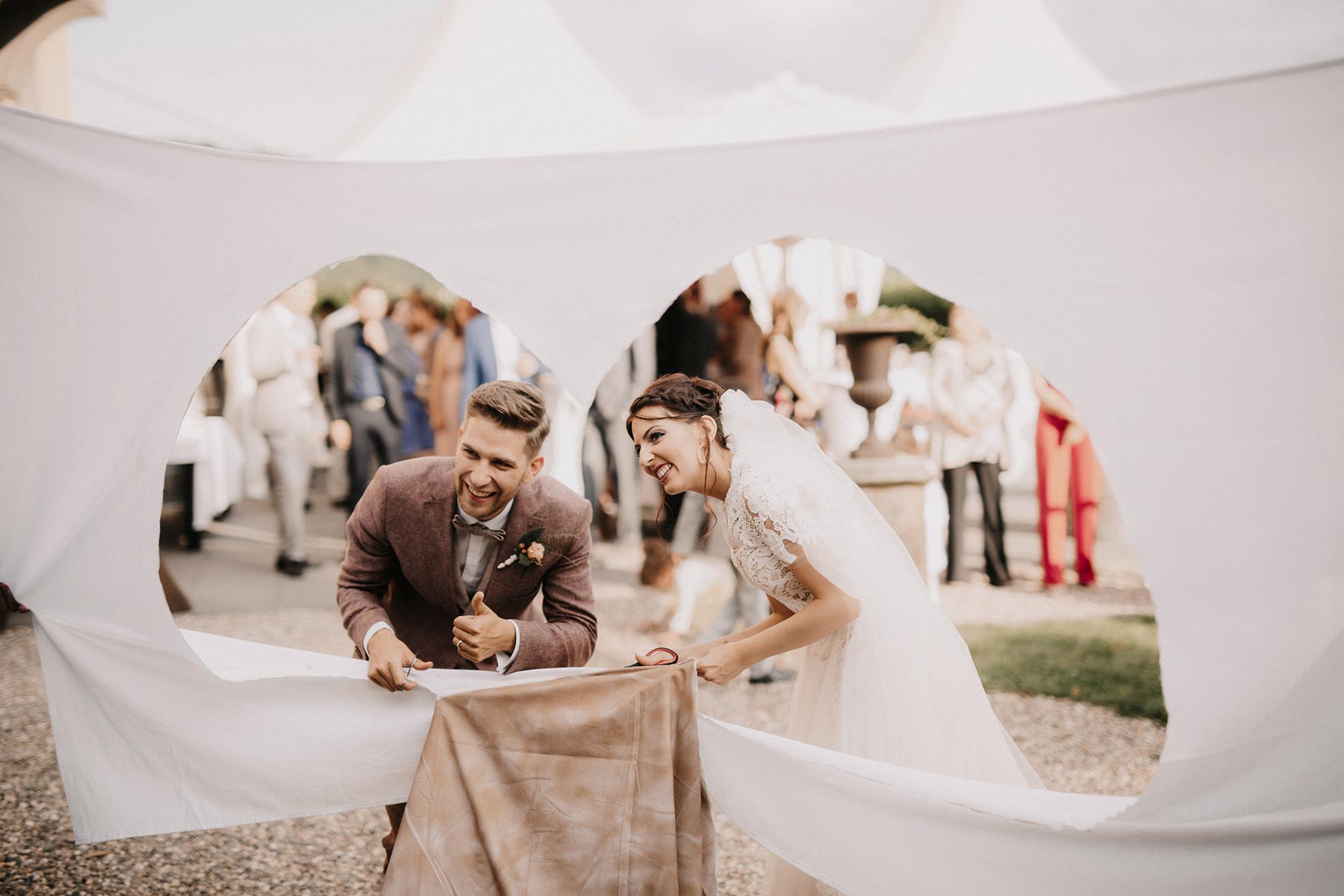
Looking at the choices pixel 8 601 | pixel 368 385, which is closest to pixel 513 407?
pixel 8 601

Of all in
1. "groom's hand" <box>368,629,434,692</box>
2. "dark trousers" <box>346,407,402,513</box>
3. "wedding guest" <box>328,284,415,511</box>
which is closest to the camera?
"groom's hand" <box>368,629,434,692</box>

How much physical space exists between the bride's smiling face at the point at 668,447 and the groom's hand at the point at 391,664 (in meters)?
0.75

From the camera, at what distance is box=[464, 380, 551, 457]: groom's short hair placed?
2535 mm

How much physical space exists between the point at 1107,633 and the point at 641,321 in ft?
16.0

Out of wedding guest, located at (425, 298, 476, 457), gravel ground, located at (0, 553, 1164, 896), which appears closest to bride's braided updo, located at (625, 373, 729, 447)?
gravel ground, located at (0, 553, 1164, 896)

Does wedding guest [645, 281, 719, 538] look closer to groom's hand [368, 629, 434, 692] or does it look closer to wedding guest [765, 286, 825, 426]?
wedding guest [765, 286, 825, 426]

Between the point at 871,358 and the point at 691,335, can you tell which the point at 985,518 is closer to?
the point at 871,358

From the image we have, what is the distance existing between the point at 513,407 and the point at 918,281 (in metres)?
1.09

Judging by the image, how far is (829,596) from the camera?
7.69ft

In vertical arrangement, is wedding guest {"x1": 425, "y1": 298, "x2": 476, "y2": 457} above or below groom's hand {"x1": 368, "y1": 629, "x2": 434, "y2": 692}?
above

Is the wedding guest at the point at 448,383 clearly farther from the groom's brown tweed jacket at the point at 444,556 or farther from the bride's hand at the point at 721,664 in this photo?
the bride's hand at the point at 721,664

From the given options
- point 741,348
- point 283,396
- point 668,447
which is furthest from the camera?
point 283,396

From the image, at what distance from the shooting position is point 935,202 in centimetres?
219

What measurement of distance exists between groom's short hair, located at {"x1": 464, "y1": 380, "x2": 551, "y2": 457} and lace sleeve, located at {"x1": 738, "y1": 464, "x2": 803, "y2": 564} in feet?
2.02
